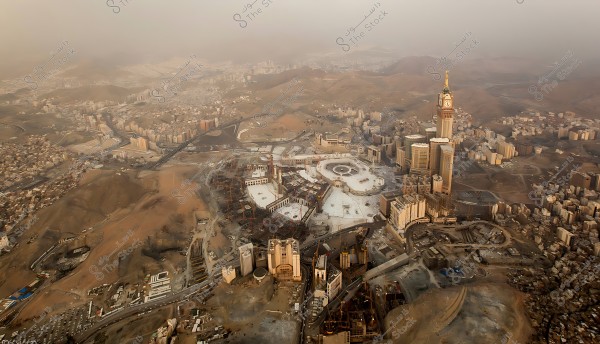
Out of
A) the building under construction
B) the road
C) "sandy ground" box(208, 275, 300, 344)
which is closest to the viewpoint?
the building under construction

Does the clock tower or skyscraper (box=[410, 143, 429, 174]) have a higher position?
the clock tower

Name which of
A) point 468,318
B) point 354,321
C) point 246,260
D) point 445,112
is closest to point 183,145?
point 246,260

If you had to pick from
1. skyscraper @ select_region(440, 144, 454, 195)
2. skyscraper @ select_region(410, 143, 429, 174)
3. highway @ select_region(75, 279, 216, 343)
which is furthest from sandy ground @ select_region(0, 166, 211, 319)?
skyscraper @ select_region(440, 144, 454, 195)

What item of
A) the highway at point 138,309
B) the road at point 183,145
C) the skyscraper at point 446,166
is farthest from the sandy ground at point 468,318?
the road at point 183,145

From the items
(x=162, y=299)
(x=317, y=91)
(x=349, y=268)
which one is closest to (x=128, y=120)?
(x=317, y=91)

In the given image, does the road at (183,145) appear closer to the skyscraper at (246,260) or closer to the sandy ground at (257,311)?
the skyscraper at (246,260)

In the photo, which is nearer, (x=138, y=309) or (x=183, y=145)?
(x=138, y=309)

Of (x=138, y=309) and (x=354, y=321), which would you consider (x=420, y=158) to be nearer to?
(x=354, y=321)

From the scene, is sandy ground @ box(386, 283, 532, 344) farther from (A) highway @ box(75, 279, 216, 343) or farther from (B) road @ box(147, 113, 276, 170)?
(B) road @ box(147, 113, 276, 170)

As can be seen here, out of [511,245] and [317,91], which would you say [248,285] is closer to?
[511,245]
